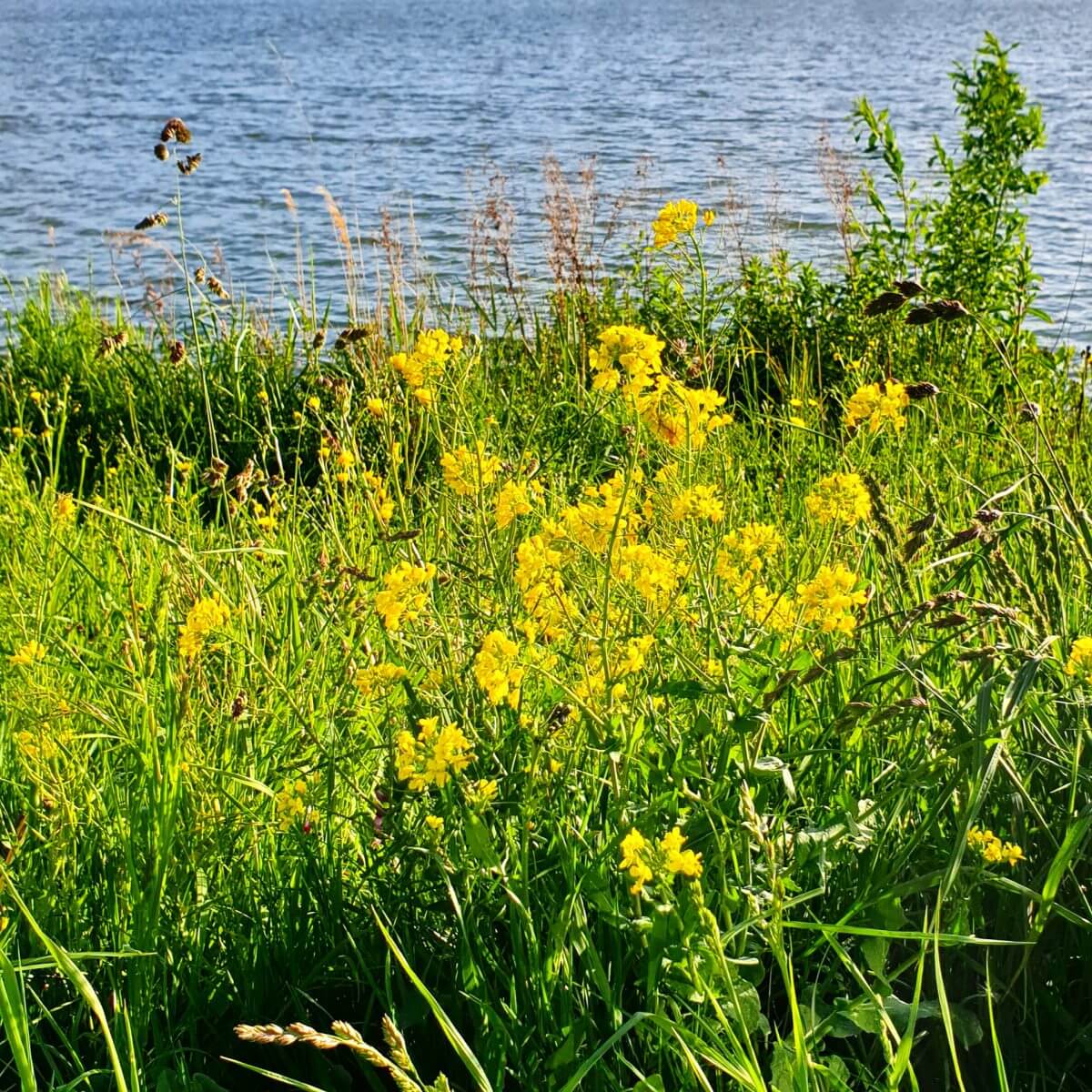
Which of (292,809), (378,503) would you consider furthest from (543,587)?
(378,503)

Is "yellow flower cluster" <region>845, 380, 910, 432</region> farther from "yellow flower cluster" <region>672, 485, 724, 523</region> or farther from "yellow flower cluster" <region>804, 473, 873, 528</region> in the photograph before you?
"yellow flower cluster" <region>672, 485, 724, 523</region>

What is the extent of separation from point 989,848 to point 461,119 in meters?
16.5

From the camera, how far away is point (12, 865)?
79.4 inches

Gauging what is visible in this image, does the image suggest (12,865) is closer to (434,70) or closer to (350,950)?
(350,950)

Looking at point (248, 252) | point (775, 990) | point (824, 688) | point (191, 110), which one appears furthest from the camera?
point (191, 110)

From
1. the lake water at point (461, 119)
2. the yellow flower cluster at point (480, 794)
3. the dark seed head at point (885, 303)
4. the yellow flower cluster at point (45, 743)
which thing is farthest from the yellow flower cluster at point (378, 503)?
the lake water at point (461, 119)

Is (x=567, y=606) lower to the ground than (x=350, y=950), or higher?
higher

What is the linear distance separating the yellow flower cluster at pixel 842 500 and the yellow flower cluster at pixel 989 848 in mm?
544

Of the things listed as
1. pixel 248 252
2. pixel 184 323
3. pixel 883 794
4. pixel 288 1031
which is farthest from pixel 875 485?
pixel 248 252

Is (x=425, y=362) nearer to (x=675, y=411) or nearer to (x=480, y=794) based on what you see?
(x=675, y=411)

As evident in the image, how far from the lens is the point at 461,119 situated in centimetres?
1689

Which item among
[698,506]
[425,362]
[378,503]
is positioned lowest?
[378,503]

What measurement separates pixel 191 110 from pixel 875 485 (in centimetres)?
1872

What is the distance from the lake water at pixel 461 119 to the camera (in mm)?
10164
